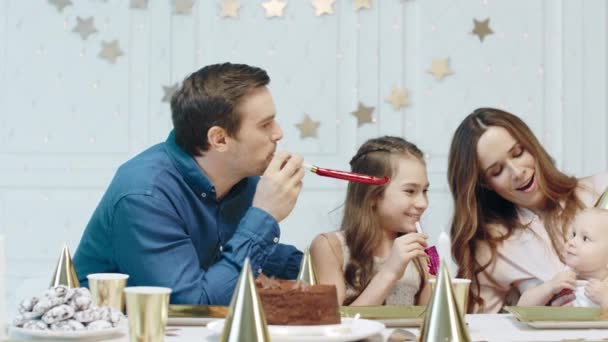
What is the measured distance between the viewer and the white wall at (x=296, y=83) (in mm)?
2986

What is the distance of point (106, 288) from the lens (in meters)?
1.49

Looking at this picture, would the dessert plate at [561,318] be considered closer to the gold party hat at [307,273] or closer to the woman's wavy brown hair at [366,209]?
the gold party hat at [307,273]

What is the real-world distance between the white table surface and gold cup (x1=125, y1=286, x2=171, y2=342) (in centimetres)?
15

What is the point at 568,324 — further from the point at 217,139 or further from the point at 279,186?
the point at 217,139

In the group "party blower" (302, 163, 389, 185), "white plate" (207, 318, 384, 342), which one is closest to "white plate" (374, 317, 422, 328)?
"white plate" (207, 318, 384, 342)

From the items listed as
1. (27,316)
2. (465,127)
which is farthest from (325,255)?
(27,316)

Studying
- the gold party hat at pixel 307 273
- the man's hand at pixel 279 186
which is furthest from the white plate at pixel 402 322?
the man's hand at pixel 279 186

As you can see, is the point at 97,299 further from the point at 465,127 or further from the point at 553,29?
the point at 553,29

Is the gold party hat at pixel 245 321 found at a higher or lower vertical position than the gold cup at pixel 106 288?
higher

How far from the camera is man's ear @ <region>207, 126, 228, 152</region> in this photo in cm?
217

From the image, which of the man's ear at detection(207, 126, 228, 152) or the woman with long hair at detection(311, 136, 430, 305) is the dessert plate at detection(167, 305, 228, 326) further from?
the woman with long hair at detection(311, 136, 430, 305)

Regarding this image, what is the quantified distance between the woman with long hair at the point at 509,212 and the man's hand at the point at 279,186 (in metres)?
0.58

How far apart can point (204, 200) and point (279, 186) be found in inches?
7.9

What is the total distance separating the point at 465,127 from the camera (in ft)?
8.36
